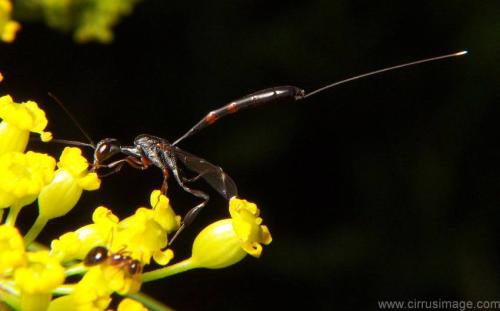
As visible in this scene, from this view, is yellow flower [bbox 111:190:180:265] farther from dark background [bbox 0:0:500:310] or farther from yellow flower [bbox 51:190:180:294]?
dark background [bbox 0:0:500:310]

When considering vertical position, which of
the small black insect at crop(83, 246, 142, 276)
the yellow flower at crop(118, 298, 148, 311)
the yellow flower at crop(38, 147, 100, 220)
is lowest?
the yellow flower at crop(118, 298, 148, 311)

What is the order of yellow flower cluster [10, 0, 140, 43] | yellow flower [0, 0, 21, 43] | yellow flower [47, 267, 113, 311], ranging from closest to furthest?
yellow flower [47, 267, 113, 311]
yellow flower [0, 0, 21, 43]
yellow flower cluster [10, 0, 140, 43]

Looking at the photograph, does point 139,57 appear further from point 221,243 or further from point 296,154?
point 221,243

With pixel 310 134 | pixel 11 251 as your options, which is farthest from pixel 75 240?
pixel 310 134

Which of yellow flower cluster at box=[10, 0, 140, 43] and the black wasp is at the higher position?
yellow flower cluster at box=[10, 0, 140, 43]

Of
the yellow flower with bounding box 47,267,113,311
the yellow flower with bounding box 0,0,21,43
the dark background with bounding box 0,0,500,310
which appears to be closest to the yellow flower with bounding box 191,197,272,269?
the yellow flower with bounding box 47,267,113,311

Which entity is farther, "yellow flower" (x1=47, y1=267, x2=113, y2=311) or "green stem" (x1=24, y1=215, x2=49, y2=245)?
"green stem" (x1=24, y1=215, x2=49, y2=245)

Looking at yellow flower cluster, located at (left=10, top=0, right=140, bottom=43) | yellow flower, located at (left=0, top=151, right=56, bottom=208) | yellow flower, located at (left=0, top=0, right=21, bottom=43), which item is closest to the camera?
yellow flower, located at (left=0, top=151, right=56, bottom=208)
